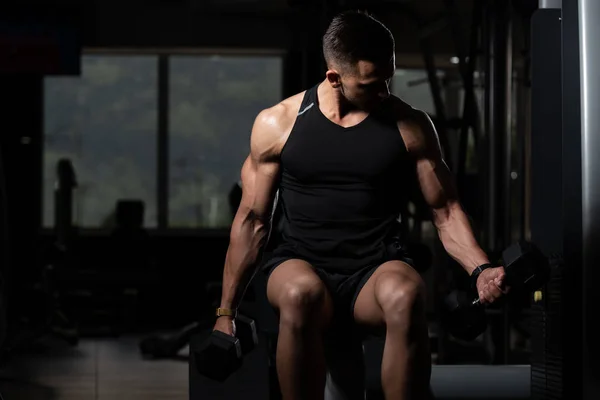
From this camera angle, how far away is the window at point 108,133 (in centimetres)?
788

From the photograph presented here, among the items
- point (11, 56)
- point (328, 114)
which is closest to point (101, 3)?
point (11, 56)

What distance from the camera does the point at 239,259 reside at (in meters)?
2.07

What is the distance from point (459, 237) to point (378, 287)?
0.76 feet

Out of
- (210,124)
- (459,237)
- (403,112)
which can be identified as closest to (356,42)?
(403,112)

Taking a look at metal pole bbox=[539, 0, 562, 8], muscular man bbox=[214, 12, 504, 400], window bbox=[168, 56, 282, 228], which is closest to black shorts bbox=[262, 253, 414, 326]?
muscular man bbox=[214, 12, 504, 400]

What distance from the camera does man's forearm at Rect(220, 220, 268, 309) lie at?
2.07 meters

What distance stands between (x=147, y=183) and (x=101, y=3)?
142 cm

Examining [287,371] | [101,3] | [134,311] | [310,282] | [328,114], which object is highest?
[101,3]

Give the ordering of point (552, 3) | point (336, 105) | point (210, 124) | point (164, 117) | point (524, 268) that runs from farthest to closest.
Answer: point (210, 124)
point (164, 117)
point (552, 3)
point (336, 105)
point (524, 268)

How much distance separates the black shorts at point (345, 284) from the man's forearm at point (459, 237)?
0.30 ft

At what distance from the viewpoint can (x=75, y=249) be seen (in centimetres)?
746

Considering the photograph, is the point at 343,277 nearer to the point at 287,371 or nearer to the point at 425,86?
the point at 287,371

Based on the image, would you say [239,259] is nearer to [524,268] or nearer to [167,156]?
[524,268]

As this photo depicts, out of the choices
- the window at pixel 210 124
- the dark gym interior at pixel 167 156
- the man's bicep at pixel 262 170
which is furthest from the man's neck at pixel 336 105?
the window at pixel 210 124
